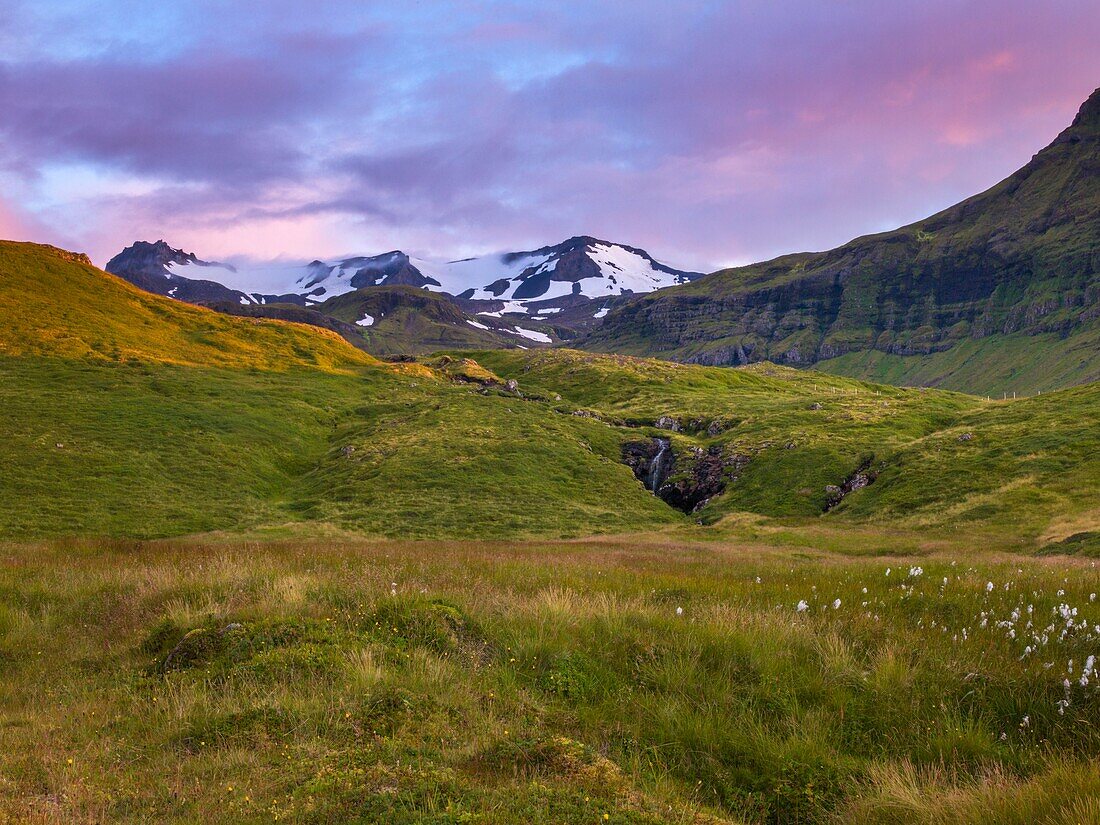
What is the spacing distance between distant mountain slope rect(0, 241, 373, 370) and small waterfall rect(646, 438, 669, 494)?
176ft

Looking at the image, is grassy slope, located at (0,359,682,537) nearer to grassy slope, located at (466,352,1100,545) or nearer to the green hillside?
grassy slope, located at (466,352,1100,545)

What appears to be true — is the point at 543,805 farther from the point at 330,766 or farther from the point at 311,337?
the point at 311,337

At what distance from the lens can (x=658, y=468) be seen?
65.4 meters

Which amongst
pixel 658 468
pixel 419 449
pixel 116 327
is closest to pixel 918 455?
pixel 658 468

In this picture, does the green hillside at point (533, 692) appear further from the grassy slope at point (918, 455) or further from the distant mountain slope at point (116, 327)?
the distant mountain slope at point (116, 327)

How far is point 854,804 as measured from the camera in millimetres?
5047

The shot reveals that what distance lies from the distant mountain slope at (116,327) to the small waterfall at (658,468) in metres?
53.7

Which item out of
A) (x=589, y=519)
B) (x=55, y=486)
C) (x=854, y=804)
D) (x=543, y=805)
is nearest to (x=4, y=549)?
(x=543, y=805)

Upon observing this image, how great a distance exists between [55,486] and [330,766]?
48489 millimetres

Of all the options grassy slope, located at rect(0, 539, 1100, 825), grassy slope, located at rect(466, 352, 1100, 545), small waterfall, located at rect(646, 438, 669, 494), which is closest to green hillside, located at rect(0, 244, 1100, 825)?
grassy slope, located at rect(0, 539, 1100, 825)

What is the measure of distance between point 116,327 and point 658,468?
74.3 metres

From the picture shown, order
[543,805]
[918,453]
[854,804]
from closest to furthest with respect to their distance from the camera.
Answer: [543,805]
[854,804]
[918,453]

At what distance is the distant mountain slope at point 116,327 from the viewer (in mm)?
73375

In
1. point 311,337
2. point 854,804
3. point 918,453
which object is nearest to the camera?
point 854,804
